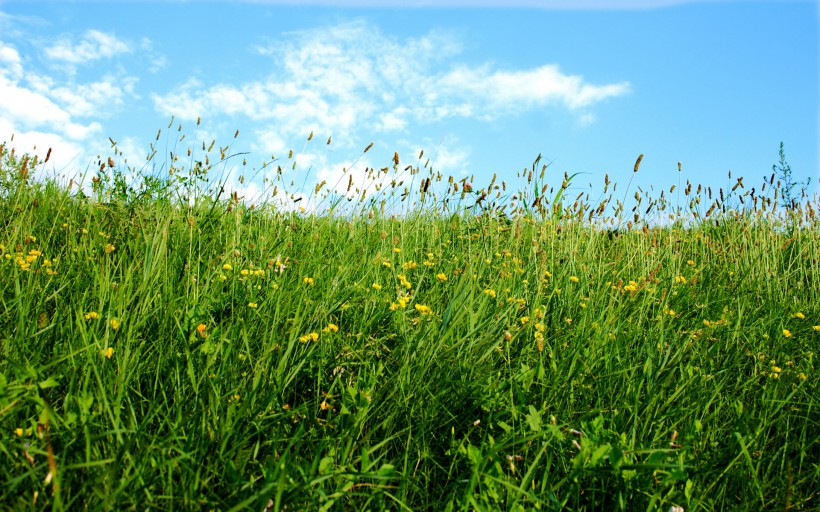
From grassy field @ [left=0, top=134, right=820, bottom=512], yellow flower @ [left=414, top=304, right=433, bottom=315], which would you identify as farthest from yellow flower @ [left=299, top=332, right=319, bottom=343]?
yellow flower @ [left=414, top=304, right=433, bottom=315]

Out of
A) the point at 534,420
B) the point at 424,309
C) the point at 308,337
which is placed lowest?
the point at 534,420

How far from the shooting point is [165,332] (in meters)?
1.76

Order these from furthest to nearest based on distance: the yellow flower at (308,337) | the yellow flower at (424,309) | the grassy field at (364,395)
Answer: the yellow flower at (424,309), the yellow flower at (308,337), the grassy field at (364,395)

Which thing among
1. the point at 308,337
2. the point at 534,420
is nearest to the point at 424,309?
the point at 308,337

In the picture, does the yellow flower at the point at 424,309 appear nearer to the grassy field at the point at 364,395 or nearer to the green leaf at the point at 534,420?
the grassy field at the point at 364,395

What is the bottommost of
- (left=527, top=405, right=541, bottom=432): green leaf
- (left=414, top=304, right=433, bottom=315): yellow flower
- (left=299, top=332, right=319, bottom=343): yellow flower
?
(left=527, top=405, right=541, bottom=432): green leaf

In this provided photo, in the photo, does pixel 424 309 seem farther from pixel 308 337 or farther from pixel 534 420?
pixel 534 420

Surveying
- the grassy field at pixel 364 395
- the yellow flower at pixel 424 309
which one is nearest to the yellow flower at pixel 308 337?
the grassy field at pixel 364 395

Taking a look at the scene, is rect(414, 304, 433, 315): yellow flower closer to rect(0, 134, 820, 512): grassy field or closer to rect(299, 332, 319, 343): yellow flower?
rect(0, 134, 820, 512): grassy field

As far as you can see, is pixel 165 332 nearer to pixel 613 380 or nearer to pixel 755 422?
pixel 613 380

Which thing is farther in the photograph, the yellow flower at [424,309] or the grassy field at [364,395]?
the yellow flower at [424,309]

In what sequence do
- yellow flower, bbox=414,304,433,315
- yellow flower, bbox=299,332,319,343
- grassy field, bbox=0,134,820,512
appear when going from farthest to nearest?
yellow flower, bbox=414,304,433,315, yellow flower, bbox=299,332,319,343, grassy field, bbox=0,134,820,512

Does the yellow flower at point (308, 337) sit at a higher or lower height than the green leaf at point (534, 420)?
higher

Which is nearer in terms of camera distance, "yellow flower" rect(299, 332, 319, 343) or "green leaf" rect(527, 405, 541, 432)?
"green leaf" rect(527, 405, 541, 432)
